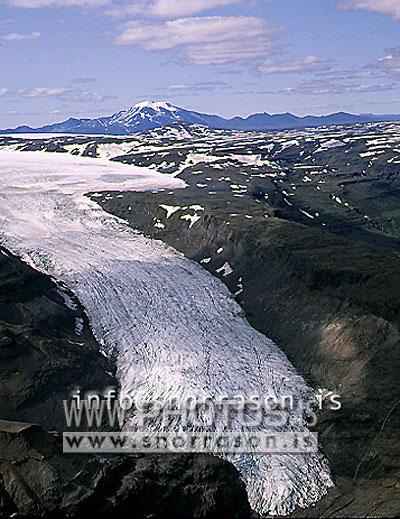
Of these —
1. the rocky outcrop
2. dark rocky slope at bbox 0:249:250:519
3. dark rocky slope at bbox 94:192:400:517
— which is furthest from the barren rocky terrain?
dark rocky slope at bbox 0:249:250:519

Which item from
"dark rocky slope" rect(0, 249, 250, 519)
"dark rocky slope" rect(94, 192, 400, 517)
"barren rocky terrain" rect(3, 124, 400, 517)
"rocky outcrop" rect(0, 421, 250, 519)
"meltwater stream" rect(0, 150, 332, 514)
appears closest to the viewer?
"rocky outcrop" rect(0, 421, 250, 519)

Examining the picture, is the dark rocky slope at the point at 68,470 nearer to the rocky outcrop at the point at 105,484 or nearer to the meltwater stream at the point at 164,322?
the rocky outcrop at the point at 105,484

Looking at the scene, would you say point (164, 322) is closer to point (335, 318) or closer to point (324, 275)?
point (335, 318)

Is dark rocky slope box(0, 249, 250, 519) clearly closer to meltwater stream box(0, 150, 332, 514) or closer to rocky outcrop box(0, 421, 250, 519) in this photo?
rocky outcrop box(0, 421, 250, 519)

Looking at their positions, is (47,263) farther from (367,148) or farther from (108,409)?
(367,148)

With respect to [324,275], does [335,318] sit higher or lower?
lower

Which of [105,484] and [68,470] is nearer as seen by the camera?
[105,484]

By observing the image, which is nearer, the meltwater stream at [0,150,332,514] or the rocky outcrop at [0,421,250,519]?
the rocky outcrop at [0,421,250,519]

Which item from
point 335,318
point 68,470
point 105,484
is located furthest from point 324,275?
point 68,470
